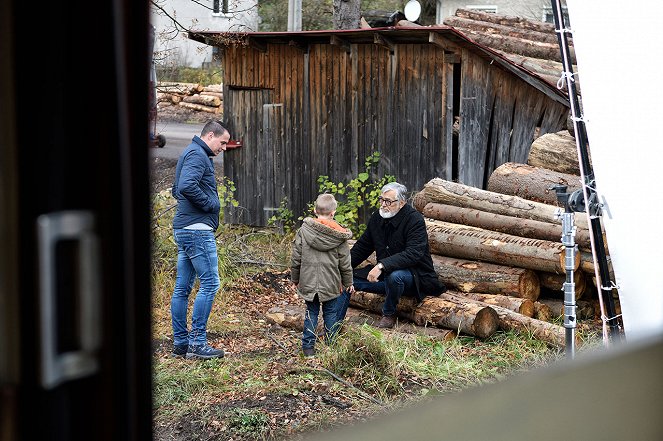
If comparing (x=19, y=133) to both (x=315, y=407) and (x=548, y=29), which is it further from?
(x=548, y=29)

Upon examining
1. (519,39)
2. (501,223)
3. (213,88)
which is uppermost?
(519,39)

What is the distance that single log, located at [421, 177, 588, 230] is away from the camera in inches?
343

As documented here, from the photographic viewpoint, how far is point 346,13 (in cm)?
1463

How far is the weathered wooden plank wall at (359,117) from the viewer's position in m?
10.9

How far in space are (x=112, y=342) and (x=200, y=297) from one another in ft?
20.4

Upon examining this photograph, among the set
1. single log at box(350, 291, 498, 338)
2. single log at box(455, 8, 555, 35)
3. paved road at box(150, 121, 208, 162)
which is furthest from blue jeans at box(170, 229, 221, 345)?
paved road at box(150, 121, 208, 162)

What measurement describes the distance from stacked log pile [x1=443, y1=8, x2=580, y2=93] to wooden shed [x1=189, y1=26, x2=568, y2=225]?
1.42m

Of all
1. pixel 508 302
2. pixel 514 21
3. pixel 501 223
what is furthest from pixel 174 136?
pixel 508 302

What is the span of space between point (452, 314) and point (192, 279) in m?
2.38

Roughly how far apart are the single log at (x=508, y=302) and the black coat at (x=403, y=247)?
38cm

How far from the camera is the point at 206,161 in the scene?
6855 mm

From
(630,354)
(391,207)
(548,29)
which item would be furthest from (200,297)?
(548,29)

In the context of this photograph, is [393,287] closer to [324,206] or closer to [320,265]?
[320,265]

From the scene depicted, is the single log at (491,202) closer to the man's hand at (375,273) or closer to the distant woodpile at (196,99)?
the man's hand at (375,273)
